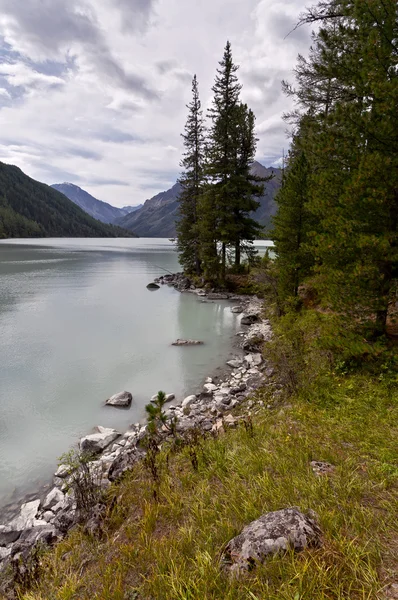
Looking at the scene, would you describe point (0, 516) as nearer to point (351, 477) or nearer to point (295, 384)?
point (351, 477)

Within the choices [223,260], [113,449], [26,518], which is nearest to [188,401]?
[113,449]

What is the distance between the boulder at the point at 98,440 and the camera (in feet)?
23.3

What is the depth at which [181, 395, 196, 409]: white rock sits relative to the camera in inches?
355

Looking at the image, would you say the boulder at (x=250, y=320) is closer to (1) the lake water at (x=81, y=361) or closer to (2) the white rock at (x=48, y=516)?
(1) the lake water at (x=81, y=361)

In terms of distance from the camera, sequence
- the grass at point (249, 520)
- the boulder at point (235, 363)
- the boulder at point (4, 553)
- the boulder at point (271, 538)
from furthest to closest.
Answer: the boulder at point (235, 363) < the boulder at point (4, 553) < the boulder at point (271, 538) < the grass at point (249, 520)

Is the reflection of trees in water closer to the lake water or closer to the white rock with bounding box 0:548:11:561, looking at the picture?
the lake water

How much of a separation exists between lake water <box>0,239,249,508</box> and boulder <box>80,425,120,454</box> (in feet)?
1.52

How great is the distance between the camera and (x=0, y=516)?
17.7 feet

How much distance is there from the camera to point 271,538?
2.74m

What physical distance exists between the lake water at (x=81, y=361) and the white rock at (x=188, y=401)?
875mm

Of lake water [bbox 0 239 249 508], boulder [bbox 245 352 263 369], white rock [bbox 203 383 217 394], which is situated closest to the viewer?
lake water [bbox 0 239 249 508]

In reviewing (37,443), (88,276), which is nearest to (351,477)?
(37,443)

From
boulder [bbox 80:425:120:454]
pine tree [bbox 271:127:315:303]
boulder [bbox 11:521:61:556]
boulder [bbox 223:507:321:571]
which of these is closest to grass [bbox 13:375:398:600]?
boulder [bbox 223:507:321:571]

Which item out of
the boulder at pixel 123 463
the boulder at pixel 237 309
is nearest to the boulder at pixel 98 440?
the boulder at pixel 123 463
